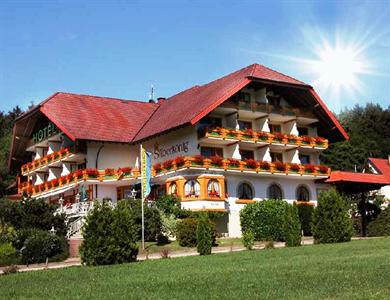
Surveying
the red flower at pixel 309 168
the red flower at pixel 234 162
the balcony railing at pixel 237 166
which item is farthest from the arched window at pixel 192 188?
the red flower at pixel 309 168

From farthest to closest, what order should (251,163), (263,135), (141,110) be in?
1. (141,110)
2. (263,135)
3. (251,163)

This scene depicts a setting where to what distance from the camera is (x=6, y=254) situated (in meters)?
26.6

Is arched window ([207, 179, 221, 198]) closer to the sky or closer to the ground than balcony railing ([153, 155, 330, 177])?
closer to the ground

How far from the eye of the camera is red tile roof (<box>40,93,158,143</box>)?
42938 millimetres

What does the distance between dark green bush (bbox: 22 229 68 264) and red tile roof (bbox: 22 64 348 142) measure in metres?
12.9

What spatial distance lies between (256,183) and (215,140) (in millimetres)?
4693

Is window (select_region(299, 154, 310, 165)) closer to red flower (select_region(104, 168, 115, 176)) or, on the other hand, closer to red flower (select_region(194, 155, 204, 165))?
red flower (select_region(194, 155, 204, 165))

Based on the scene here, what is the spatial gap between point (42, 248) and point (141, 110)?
2555 centimetres

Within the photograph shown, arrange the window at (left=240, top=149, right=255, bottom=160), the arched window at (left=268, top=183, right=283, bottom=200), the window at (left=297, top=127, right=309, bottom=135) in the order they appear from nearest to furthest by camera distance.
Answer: the arched window at (left=268, top=183, right=283, bottom=200), the window at (left=240, top=149, right=255, bottom=160), the window at (left=297, top=127, right=309, bottom=135)

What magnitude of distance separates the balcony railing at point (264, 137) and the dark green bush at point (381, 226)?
985 centimetres

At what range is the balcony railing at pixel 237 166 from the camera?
38.0 metres

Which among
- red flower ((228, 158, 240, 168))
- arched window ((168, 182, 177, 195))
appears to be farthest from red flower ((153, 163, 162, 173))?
red flower ((228, 158, 240, 168))

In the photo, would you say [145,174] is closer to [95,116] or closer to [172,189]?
[172,189]

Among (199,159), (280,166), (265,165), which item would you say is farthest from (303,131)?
(199,159)
